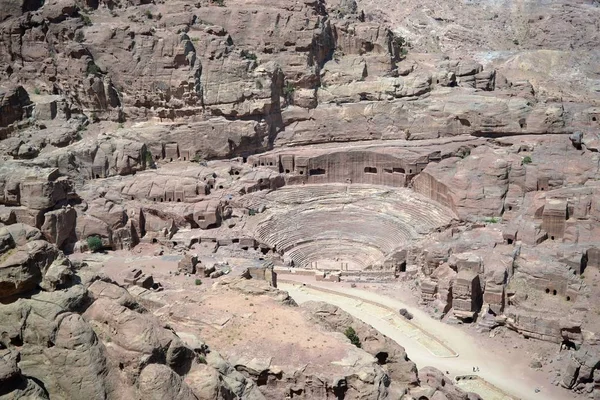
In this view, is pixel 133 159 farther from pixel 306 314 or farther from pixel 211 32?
pixel 306 314

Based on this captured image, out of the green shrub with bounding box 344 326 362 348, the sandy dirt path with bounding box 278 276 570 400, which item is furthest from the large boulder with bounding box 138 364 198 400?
the sandy dirt path with bounding box 278 276 570 400

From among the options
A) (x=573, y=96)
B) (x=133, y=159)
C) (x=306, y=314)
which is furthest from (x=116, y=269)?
(x=573, y=96)

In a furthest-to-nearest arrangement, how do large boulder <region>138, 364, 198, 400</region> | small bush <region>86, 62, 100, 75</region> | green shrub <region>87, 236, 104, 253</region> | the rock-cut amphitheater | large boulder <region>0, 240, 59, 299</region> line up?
small bush <region>86, 62, 100, 75</region>
green shrub <region>87, 236, 104, 253</region>
the rock-cut amphitheater
large boulder <region>0, 240, 59, 299</region>
large boulder <region>138, 364, 198, 400</region>

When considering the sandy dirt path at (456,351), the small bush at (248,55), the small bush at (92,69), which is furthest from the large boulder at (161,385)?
the small bush at (92,69)

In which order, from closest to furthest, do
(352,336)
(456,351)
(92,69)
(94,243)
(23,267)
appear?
1. (23,267)
2. (352,336)
3. (456,351)
4. (94,243)
5. (92,69)

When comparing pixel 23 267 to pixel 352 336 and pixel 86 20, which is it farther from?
pixel 86 20

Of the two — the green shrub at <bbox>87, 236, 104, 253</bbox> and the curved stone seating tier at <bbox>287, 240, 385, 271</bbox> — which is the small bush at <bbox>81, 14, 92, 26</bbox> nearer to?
the green shrub at <bbox>87, 236, 104, 253</bbox>

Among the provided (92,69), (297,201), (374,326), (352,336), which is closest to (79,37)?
(92,69)
